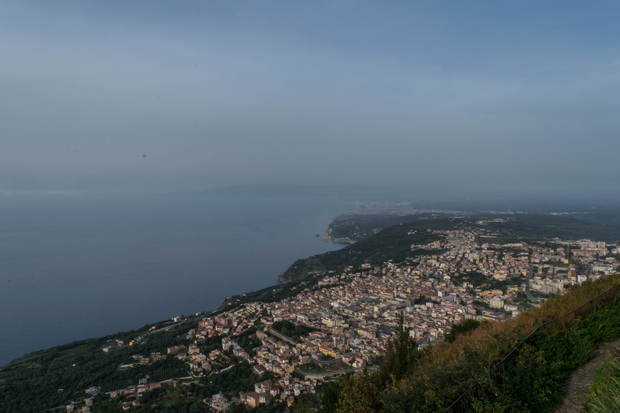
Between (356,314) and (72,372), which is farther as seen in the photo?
(356,314)

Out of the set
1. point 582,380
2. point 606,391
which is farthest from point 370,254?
point 606,391

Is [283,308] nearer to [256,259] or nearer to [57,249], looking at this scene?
[256,259]

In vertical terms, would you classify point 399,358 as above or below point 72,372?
above

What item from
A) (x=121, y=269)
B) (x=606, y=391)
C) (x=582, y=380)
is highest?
(x=606, y=391)

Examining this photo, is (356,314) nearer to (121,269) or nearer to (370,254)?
(370,254)

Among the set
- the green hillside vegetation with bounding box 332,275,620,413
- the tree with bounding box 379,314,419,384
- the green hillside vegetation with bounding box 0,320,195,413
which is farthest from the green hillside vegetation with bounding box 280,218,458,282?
the green hillside vegetation with bounding box 332,275,620,413

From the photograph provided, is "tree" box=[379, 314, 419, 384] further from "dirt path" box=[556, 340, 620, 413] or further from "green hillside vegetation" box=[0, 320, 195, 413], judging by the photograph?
"green hillside vegetation" box=[0, 320, 195, 413]
